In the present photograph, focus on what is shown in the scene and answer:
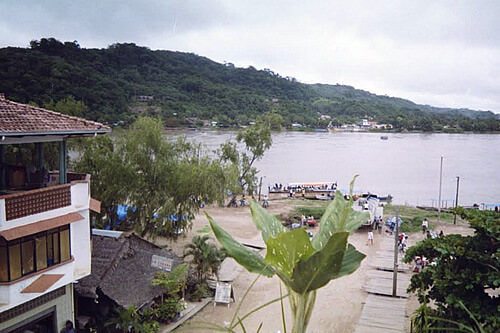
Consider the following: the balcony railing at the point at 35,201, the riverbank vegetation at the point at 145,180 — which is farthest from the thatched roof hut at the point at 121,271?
the balcony railing at the point at 35,201

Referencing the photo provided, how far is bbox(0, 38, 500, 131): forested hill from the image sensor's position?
30453 millimetres

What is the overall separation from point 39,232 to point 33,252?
1.14 feet

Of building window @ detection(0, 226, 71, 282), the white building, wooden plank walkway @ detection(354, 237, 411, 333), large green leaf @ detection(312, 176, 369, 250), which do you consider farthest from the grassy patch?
large green leaf @ detection(312, 176, 369, 250)

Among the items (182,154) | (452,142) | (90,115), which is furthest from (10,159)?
(452,142)

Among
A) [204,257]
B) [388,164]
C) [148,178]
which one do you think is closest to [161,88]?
[388,164]

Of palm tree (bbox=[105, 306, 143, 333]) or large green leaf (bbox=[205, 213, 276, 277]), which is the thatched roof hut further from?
large green leaf (bbox=[205, 213, 276, 277])

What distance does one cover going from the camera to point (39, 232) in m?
7.57

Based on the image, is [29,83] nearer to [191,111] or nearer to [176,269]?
[176,269]

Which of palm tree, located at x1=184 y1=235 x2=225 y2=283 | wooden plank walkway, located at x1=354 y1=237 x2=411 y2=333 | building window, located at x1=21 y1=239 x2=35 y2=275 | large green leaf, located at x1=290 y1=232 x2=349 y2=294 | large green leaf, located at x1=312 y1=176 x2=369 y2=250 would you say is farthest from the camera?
palm tree, located at x1=184 y1=235 x2=225 y2=283

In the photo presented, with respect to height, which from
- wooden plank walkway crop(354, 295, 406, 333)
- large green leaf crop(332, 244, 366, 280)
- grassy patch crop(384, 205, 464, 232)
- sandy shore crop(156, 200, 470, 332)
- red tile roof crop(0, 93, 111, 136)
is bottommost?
grassy patch crop(384, 205, 464, 232)

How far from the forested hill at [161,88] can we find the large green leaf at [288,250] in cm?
2154

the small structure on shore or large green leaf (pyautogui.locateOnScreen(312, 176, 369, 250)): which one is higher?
large green leaf (pyautogui.locateOnScreen(312, 176, 369, 250))

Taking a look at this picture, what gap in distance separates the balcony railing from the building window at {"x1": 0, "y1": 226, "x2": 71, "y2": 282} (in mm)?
424

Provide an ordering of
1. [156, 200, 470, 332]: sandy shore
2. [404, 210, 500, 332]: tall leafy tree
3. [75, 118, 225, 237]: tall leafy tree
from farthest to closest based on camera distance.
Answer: [75, 118, 225, 237]: tall leafy tree, [156, 200, 470, 332]: sandy shore, [404, 210, 500, 332]: tall leafy tree
